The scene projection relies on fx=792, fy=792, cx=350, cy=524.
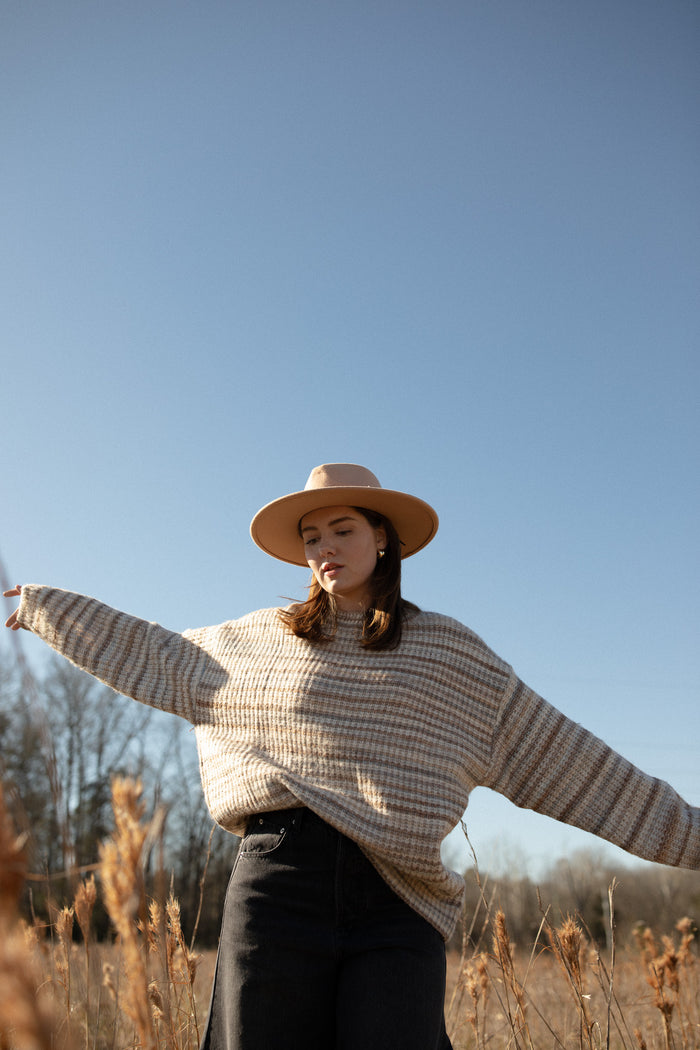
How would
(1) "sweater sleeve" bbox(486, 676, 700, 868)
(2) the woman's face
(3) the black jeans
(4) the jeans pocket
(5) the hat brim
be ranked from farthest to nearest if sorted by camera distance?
(5) the hat brim, (2) the woman's face, (1) "sweater sleeve" bbox(486, 676, 700, 868), (4) the jeans pocket, (3) the black jeans

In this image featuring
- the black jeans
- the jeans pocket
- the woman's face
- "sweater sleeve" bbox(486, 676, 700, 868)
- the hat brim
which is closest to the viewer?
the black jeans

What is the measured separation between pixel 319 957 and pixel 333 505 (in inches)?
58.8

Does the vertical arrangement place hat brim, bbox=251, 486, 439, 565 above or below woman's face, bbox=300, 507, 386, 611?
above

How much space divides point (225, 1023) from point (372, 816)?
2.19 ft

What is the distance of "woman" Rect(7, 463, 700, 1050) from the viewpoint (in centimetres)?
209

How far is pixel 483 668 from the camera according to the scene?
268cm

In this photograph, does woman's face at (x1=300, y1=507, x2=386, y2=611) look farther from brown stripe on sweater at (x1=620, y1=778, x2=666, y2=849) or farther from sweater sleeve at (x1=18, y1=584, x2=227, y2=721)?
brown stripe on sweater at (x1=620, y1=778, x2=666, y2=849)

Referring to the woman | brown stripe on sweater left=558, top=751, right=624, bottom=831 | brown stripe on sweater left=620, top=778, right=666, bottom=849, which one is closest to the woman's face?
the woman

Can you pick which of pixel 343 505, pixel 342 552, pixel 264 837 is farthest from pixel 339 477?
pixel 264 837

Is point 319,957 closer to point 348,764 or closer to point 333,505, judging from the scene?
point 348,764

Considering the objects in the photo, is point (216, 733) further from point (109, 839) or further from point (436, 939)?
point (109, 839)

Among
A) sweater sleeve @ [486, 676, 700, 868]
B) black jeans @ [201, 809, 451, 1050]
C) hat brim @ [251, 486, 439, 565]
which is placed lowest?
black jeans @ [201, 809, 451, 1050]

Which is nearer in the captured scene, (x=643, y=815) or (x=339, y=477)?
(x=643, y=815)

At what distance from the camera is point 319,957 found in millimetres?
2090
